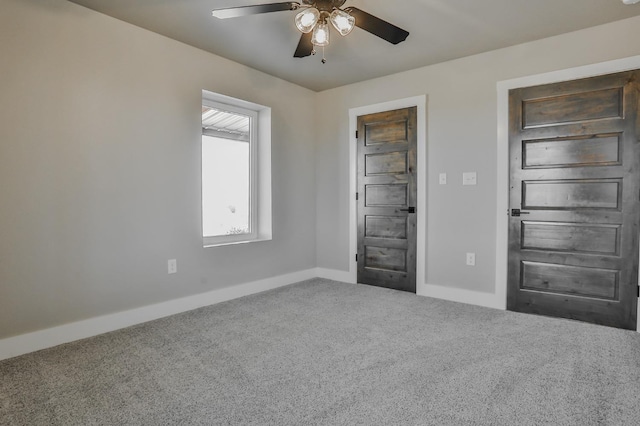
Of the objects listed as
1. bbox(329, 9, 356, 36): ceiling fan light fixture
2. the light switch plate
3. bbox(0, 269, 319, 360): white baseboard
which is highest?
bbox(329, 9, 356, 36): ceiling fan light fixture

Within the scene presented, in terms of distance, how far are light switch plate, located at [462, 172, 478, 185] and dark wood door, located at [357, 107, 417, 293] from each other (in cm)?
49

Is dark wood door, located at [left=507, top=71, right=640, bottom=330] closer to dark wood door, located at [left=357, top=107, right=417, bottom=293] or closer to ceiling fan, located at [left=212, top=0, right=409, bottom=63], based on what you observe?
dark wood door, located at [left=357, top=107, right=417, bottom=293]

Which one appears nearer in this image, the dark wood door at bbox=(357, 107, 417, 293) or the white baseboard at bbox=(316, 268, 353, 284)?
the dark wood door at bbox=(357, 107, 417, 293)

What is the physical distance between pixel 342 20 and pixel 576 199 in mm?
2363

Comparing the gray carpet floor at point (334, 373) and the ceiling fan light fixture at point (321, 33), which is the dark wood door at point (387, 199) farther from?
the ceiling fan light fixture at point (321, 33)

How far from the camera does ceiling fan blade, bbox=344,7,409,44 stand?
208 cm

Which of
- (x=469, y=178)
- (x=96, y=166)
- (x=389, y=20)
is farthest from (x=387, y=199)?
(x=96, y=166)

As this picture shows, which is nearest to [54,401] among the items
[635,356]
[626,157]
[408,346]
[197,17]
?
[408,346]

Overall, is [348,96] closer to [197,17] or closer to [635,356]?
[197,17]

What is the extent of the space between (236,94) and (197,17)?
0.96m

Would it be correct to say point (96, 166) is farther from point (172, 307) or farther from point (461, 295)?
point (461, 295)

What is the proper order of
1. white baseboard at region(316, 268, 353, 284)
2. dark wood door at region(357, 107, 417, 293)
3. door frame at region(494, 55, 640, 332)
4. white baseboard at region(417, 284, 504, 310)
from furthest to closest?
white baseboard at region(316, 268, 353, 284)
dark wood door at region(357, 107, 417, 293)
white baseboard at region(417, 284, 504, 310)
door frame at region(494, 55, 640, 332)

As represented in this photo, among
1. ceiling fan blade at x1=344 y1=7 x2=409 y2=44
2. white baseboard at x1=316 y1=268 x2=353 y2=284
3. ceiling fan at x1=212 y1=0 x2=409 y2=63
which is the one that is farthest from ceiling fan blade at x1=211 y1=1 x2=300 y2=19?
white baseboard at x1=316 y1=268 x2=353 y2=284

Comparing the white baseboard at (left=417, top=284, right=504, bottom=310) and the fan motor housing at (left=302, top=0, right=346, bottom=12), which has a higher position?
the fan motor housing at (left=302, top=0, right=346, bottom=12)
